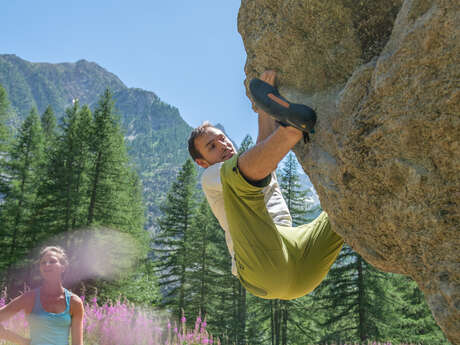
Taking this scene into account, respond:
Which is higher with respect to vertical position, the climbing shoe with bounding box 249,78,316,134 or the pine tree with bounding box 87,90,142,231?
the pine tree with bounding box 87,90,142,231

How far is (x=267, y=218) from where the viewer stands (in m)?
1.98

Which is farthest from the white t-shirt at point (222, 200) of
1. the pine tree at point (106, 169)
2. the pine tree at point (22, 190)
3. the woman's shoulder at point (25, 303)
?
the pine tree at point (22, 190)

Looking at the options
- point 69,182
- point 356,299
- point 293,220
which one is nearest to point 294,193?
point 293,220

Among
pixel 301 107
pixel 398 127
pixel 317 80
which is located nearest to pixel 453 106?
pixel 398 127

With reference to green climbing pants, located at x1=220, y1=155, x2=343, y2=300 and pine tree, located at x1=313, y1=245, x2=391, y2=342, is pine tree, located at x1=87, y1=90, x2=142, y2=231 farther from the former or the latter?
green climbing pants, located at x1=220, y1=155, x2=343, y2=300

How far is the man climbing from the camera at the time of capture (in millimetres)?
1729

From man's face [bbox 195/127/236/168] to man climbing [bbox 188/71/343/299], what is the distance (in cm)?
45

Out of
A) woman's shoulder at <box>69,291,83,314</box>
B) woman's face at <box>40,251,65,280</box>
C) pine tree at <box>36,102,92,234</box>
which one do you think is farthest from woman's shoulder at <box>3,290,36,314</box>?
pine tree at <box>36,102,92,234</box>

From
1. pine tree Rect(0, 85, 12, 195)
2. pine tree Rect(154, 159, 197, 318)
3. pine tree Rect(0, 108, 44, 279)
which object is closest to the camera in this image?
pine tree Rect(0, 108, 44, 279)

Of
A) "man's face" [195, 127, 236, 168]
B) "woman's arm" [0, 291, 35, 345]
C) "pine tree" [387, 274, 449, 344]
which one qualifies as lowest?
"pine tree" [387, 274, 449, 344]

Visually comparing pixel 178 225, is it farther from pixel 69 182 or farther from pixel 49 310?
pixel 49 310

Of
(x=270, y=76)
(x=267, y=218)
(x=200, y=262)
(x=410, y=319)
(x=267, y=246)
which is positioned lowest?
(x=410, y=319)

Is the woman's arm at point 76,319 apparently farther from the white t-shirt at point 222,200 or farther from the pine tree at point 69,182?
the pine tree at point 69,182

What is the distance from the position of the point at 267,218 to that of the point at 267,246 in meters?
0.16
